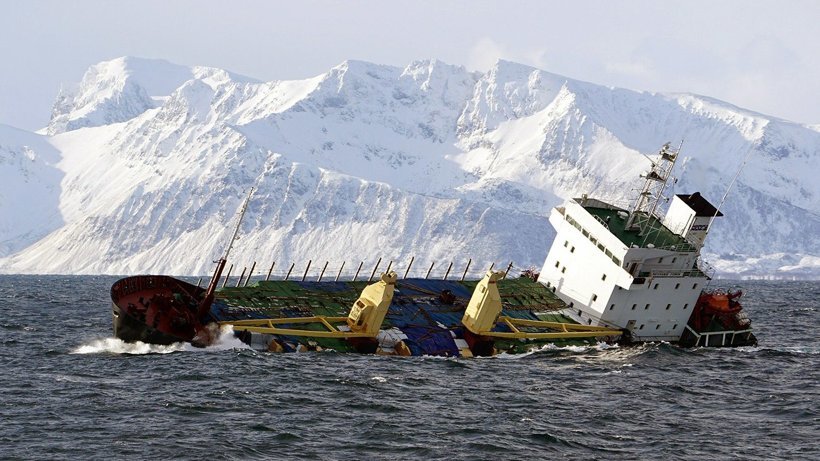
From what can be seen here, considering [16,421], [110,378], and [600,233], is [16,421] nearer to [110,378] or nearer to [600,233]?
→ [110,378]

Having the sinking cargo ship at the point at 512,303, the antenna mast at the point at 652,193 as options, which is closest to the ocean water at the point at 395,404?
the sinking cargo ship at the point at 512,303

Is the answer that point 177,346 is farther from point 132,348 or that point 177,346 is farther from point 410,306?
point 410,306

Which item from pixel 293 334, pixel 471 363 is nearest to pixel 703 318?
pixel 471 363

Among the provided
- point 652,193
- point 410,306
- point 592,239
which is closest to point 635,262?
→ point 592,239

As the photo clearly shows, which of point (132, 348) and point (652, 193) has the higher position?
point (652, 193)

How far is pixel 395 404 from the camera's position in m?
49.7

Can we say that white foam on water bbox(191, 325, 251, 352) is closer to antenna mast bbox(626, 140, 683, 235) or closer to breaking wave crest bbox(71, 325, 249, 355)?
breaking wave crest bbox(71, 325, 249, 355)

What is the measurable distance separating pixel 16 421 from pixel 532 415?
818 inches

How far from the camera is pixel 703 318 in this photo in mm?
76875

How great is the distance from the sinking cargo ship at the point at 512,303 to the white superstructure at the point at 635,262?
3.4 inches

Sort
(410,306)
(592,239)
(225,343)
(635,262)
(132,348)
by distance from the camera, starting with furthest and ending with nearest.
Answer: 1. (592,239)
2. (635,262)
3. (410,306)
4. (132,348)
5. (225,343)

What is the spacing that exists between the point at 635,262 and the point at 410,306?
13968 millimetres

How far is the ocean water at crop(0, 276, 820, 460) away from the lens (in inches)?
1666

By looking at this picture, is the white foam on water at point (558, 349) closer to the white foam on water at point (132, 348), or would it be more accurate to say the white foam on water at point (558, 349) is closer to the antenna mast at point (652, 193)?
the antenna mast at point (652, 193)
